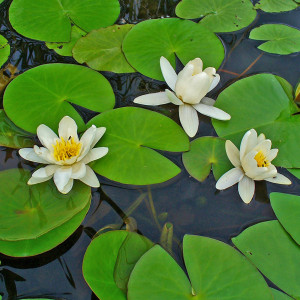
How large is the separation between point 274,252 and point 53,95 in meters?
1.87

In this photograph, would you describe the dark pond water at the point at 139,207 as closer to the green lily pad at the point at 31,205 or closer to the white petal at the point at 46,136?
the green lily pad at the point at 31,205

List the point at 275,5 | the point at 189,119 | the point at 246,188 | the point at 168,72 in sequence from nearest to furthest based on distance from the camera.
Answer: the point at 246,188
the point at 189,119
the point at 168,72
the point at 275,5

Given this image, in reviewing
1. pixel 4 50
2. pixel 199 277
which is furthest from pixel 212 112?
pixel 4 50

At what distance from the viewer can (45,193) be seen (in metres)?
2.06

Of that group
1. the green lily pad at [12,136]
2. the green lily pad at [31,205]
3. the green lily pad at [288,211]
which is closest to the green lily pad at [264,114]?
the green lily pad at [288,211]

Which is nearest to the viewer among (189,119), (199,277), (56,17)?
(199,277)

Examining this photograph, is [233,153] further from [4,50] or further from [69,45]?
[4,50]

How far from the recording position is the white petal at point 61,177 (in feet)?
6.43

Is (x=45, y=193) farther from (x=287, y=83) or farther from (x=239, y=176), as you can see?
(x=287, y=83)

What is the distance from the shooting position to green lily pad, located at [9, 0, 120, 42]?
2869 millimetres

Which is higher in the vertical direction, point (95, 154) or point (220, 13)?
point (220, 13)

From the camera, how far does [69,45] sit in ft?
9.33

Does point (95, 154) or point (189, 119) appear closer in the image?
point (95, 154)

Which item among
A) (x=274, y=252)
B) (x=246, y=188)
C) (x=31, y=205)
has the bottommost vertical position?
(x=274, y=252)
